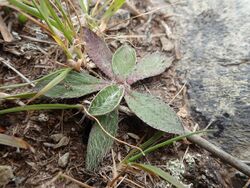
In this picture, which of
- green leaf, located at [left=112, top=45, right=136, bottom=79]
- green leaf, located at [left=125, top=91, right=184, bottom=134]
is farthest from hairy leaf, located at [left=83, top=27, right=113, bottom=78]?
green leaf, located at [left=125, top=91, right=184, bottom=134]

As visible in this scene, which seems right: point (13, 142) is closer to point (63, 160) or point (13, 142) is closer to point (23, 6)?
point (63, 160)

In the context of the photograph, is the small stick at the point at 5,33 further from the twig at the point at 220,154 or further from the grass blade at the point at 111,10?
the twig at the point at 220,154

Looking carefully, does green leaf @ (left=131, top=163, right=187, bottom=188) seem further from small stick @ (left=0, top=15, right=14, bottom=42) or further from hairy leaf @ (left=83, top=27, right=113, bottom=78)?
small stick @ (left=0, top=15, right=14, bottom=42)

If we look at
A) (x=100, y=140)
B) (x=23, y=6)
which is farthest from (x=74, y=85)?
(x=23, y=6)

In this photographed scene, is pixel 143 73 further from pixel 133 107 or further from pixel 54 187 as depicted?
pixel 54 187

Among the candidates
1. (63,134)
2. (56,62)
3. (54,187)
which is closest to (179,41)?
(56,62)

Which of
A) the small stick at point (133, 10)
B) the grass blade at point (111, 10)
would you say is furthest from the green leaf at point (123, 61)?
the small stick at point (133, 10)

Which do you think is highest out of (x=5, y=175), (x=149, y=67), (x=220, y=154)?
(x=5, y=175)
